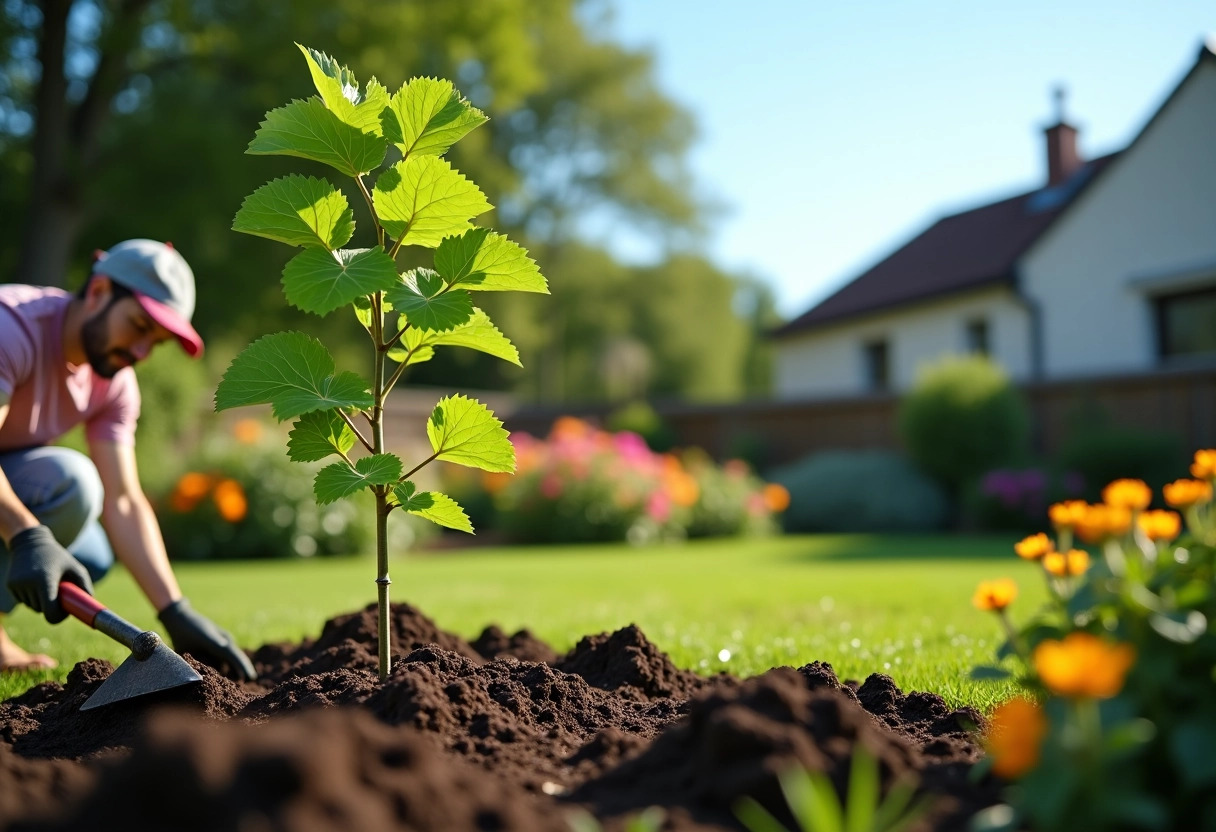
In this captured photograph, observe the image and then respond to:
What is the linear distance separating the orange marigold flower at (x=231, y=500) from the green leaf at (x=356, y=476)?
7.87 meters

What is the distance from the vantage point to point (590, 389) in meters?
39.8

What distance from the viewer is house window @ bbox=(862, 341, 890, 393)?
2012cm

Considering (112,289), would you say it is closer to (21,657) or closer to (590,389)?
(21,657)

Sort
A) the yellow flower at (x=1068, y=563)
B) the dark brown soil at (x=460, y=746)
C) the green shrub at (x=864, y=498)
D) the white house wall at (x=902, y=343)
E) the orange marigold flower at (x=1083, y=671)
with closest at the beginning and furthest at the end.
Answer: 1. the orange marigold flower at (x=1083, y=671)
2. the dark brown soil at (x=460, y=746)
3. the yellow flower at (x=1068, y=563)
4. the green shrub at (x=864, y=498)
5. the white house wall at (x=902, y=343)

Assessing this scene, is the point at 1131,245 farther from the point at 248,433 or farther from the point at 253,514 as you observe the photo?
the point at 253,514

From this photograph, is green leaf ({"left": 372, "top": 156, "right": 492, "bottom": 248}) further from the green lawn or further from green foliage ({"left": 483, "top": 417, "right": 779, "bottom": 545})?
green foliage ({"left": 483, "top": 417, "right": 779, "bottom": 545})

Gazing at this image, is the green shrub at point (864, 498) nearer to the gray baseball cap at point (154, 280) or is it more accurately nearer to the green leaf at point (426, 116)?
the gray baseball cap at point (154, 280)

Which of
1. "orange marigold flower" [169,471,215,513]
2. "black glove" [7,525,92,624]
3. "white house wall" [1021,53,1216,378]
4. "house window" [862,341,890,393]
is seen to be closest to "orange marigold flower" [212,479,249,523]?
"orange marigold flower" [169,471,215,513]

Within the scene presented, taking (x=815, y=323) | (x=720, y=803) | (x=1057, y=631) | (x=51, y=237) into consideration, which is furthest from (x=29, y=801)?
(x=815, y=323)

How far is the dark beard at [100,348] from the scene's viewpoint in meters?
3.17

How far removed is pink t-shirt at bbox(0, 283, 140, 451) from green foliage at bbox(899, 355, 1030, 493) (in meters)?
11.9

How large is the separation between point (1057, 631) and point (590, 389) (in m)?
38.4

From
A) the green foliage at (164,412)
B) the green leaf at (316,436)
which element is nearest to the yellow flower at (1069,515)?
the green leaf at (316,436)

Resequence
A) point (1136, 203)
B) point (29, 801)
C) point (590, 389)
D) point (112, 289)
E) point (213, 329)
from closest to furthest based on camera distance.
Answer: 1. point (29, 801)
2. point (112, 289)
3. point (1136, 203)
4. point (213, 329)
5. point (590, 389)
